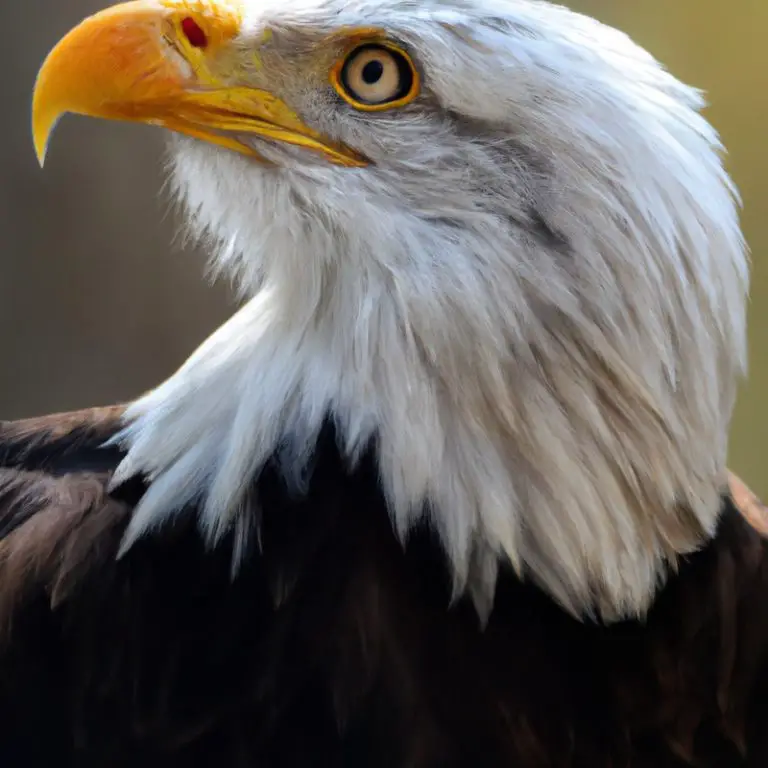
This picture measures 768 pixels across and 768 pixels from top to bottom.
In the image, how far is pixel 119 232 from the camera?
5.79 feet

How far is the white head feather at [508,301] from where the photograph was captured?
728 millimetres

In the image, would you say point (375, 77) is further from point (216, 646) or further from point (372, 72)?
point (216, 646)

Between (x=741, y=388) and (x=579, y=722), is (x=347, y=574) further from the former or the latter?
(x=741, y=388)

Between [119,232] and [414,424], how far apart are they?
1201 mm

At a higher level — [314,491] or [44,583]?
[314,491]

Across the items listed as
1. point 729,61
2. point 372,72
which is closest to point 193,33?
point 372,72

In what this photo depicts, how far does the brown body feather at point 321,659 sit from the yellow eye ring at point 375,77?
0.31 metres

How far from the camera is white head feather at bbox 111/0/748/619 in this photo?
728 mm

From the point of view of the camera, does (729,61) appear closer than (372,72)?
No

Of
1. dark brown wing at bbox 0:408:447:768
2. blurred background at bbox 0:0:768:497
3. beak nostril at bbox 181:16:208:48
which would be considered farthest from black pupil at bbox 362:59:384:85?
blurred background at bbox 0:0:768:497

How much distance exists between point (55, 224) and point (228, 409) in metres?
1.09

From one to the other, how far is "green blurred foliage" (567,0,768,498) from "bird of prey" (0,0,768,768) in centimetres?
90

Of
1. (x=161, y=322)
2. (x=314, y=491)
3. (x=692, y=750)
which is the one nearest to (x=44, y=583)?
(x=314, y=491)

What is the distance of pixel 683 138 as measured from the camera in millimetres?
783
